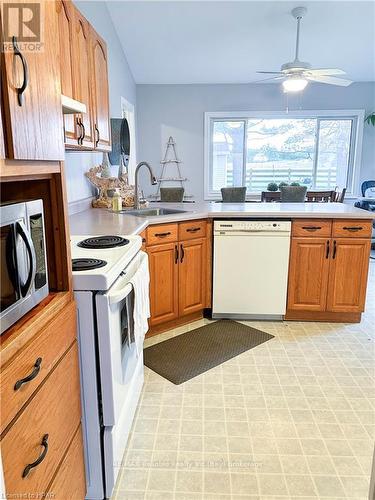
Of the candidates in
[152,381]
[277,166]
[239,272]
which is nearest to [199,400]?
[152,381]

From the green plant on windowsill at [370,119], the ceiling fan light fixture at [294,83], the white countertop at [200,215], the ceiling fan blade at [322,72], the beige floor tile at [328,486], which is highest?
the ceiling fan blade at [322,72]

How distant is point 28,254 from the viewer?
3.06 ft

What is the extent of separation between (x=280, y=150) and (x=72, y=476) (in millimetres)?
5787

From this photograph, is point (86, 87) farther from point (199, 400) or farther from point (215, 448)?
point (215, 448)

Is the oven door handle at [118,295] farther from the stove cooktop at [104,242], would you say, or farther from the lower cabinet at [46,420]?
the stove cooktop at [104,242]

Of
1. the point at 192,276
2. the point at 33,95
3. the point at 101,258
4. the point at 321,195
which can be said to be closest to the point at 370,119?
the point at 321,195

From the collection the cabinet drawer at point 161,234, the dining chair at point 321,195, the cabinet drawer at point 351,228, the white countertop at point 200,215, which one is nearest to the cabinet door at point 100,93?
the white countertop at point 200,215

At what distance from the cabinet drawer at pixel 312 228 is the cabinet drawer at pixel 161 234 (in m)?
0.95

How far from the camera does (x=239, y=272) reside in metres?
2.96

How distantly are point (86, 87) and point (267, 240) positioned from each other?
167 cm

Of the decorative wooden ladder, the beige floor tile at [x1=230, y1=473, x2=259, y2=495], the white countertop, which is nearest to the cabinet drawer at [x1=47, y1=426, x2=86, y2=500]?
the beige floor tile at [x1=230, y1=473, x2=259, y2=495]

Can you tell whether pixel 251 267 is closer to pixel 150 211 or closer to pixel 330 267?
pixel 330 267

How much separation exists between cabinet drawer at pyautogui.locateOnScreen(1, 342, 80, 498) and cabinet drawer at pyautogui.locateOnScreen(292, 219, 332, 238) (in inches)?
82.7

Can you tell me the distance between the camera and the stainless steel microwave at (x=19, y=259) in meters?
0.86
